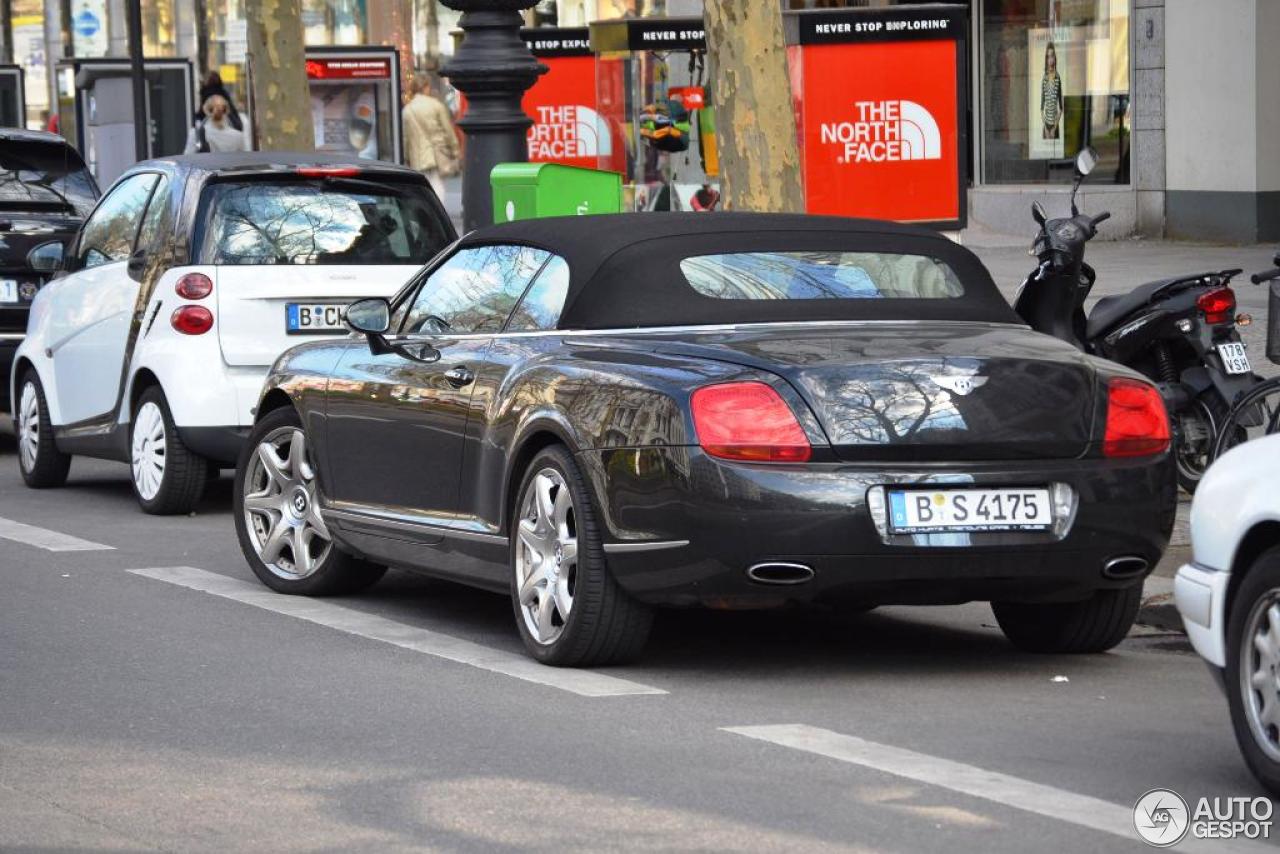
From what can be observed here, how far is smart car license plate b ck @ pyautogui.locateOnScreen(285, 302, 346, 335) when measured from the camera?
11.9m

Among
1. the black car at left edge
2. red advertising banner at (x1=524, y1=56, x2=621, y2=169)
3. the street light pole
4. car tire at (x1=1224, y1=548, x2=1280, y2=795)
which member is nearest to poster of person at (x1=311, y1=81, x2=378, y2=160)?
the street light pole

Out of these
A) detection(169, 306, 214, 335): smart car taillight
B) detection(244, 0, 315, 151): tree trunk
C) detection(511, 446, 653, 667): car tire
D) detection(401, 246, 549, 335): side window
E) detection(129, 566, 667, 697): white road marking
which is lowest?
detection(129, 566, 667, 697): white road marking

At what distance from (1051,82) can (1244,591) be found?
22480mm

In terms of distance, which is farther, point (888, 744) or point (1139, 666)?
point (1139, 666)

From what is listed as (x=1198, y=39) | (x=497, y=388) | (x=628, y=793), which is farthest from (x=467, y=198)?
(x=1198, y=39)

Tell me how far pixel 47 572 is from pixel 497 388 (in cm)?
293

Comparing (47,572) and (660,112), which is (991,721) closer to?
(47,572)

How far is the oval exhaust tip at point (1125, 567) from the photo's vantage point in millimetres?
7289

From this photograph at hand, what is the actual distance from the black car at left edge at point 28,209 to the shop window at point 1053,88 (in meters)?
13.1

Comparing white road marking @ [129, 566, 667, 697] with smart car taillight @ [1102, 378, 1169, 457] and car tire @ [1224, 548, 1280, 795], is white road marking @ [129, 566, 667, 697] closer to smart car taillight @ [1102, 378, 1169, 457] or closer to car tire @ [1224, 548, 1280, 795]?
smart car taillight @ [1102, 378, 1169, 457]

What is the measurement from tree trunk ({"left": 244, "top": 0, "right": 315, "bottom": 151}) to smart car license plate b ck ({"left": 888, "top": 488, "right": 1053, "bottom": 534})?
1470 centimetres

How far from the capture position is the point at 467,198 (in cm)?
1542

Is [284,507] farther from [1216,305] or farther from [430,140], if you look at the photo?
[430,140]

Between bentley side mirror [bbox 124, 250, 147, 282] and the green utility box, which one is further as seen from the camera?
the green utility box
